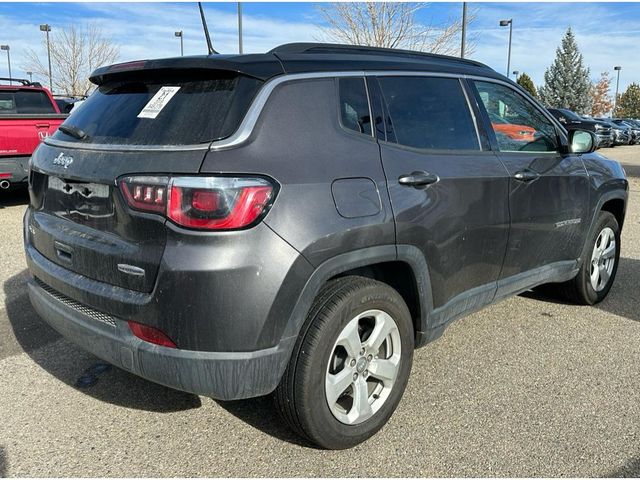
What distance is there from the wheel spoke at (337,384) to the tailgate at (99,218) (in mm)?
914

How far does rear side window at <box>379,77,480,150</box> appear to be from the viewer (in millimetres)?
3008

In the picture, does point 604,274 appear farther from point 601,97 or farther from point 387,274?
point 601,97

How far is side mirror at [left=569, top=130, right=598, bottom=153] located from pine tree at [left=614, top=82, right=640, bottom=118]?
82169mm

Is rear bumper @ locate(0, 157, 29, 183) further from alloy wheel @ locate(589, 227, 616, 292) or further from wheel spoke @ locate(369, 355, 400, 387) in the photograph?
alloy wheel @ locate(589, 227, 616, 292)

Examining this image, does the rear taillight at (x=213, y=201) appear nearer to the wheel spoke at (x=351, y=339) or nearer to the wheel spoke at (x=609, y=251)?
the wheel spoke at (x=351, y=339)

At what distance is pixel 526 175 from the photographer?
3643 millimetres

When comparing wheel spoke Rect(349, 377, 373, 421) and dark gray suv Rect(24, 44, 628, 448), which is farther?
wheel spoke Rect(349, 377, 373, 421)

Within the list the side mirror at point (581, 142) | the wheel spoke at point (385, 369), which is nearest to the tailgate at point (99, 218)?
the wheel spoke at point (385, 369)

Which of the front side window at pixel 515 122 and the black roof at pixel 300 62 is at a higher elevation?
the black roof at pixel 300 62

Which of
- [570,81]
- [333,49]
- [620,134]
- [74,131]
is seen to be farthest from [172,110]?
[570,81]

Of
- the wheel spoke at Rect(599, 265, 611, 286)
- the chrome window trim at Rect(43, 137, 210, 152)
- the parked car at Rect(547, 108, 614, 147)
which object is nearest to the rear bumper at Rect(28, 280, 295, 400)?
the chrome window trim at Rect(43, 137, 210, 152)

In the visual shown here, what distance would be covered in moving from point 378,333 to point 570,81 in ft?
198

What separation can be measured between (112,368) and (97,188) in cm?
144

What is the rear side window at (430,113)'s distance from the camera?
3008 mm
